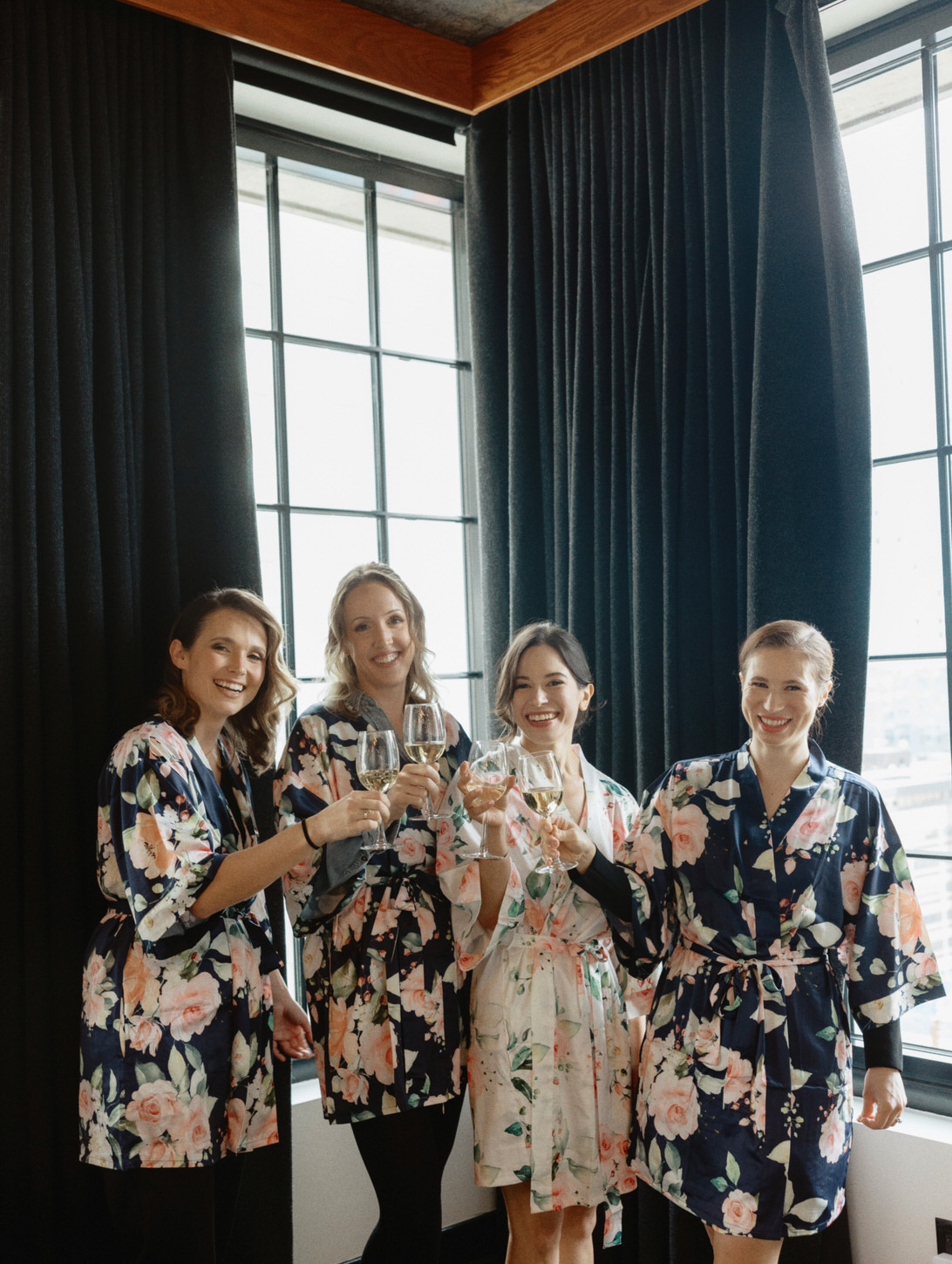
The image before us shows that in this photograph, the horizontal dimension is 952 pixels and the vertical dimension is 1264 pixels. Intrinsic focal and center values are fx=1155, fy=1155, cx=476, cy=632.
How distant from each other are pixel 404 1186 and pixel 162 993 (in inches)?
24.1

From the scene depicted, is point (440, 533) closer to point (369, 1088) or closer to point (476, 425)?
point (476, 425)

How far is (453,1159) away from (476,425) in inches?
80.9

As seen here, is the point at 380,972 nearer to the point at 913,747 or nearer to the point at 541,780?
the point at 541,780

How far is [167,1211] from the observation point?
2.12 meters

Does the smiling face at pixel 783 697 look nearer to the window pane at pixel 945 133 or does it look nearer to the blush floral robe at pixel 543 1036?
the blush floral robe at pixel 543 1036

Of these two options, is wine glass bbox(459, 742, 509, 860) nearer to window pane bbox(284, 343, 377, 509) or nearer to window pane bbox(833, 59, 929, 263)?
window pane bbox(284, 343, 377, 509)

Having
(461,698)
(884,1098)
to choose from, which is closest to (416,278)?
(461,698)

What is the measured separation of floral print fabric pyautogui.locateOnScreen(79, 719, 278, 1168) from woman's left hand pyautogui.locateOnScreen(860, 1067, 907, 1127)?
116 cm

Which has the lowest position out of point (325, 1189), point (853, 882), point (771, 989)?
point (325, 1189)

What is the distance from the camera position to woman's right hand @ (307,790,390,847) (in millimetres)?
2025

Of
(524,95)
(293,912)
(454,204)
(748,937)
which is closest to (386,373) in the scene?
(454,204)

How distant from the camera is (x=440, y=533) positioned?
11.8ft

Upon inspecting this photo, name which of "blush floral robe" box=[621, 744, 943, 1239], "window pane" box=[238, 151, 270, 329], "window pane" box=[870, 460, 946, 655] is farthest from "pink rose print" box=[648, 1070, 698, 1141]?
"window pane" box=[238, 151, 270, 329]

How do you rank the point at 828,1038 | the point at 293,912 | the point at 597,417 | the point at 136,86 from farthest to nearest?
the point at 597,417 → the point at 136,86 → the point at 293,912 → the point at 828,1038
